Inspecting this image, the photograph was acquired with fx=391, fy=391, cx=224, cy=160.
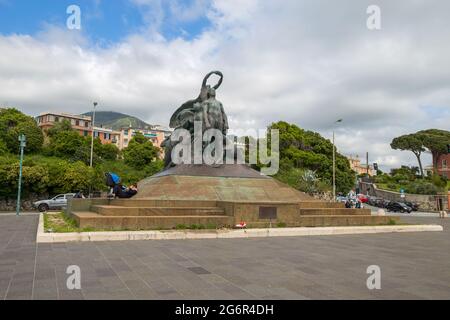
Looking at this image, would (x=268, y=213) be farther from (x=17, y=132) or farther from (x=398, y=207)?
(x=17, y=132)

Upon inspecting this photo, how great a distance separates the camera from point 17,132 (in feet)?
189

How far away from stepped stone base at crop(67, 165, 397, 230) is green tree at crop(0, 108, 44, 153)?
47.8 meters

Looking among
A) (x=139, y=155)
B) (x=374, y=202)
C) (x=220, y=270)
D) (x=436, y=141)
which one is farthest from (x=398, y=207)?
(x=436, y=141)

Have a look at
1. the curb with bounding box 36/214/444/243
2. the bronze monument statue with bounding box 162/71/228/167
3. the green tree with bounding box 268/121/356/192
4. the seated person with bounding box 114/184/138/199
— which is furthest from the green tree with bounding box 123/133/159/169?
the curb with bounding box 36/214/444/243

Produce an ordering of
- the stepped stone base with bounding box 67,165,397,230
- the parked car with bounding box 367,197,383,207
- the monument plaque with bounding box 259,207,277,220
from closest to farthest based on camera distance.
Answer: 1. the stepped stone base with bounding box 67,165,397,230
2. the monument plaque with bounding box 259,207,277,220
3. the parked car with bounding box 367,197,383,207

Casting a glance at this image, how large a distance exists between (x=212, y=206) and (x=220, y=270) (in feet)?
23.0

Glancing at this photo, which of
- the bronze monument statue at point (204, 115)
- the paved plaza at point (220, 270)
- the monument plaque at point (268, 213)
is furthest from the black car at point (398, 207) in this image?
the paved plaza at point (220, 270)

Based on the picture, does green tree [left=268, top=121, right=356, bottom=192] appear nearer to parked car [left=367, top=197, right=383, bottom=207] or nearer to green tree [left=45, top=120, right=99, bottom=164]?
parked car [left=367, top=197, right=383, bottom=207]

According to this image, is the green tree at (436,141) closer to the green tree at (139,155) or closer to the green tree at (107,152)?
the green tree at (139,155)

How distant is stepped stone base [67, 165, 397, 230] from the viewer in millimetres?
11142

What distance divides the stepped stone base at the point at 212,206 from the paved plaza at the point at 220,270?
1.67m

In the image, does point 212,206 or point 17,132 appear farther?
point 17,132
